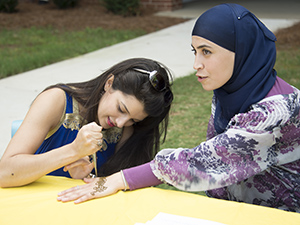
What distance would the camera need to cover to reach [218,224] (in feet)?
4.86

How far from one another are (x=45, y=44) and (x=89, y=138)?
594cm

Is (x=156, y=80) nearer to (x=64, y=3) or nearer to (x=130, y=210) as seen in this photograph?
(x=130, y=210)

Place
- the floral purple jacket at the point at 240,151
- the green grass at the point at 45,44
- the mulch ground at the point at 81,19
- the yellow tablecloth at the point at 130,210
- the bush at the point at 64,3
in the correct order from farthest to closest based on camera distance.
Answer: the bush at the point at 64,3, the mulch ground at the point at 81,19, the green grass at the point at 45,44, the floral purple jacket at the point at 240,151, the yellow tablecloth at the point at 130,210

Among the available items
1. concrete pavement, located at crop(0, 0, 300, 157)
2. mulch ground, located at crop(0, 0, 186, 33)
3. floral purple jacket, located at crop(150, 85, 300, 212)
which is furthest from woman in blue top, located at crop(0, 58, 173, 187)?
mulch ground, located at crop(0, 0, 186, 33)

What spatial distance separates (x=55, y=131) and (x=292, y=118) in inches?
47.8

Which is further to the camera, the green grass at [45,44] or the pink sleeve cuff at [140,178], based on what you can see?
the green grass at [45,44]

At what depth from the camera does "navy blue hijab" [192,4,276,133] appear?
1.78 m

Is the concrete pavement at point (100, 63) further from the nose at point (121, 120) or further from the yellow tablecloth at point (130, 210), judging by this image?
the yellow tablecloth at point (130, 210)

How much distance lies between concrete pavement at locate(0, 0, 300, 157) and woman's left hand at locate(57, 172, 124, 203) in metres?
1.92

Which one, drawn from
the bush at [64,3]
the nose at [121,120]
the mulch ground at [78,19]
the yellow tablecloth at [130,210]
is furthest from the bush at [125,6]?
the yellow tablecloth at [130,210]

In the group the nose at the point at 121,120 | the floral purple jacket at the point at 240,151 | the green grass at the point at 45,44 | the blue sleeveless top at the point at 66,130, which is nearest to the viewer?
the floral purple jacket at the point at 240,151

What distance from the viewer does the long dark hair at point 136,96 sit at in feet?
7.18

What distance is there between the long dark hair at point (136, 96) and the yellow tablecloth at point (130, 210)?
1.94ft

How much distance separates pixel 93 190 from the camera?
1.75m
